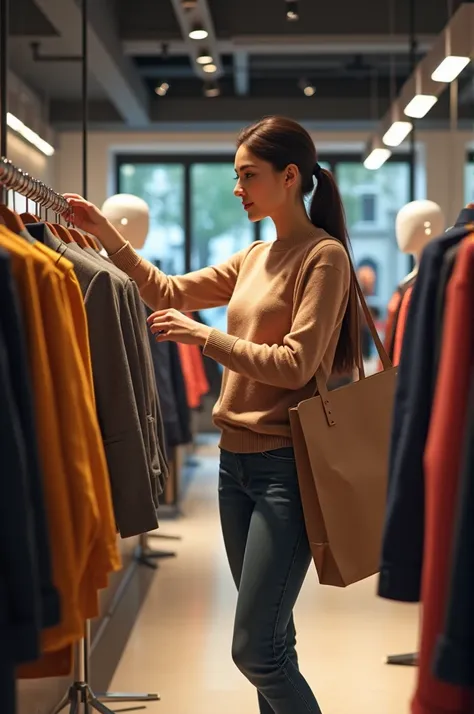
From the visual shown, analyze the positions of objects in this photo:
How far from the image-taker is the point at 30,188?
2361 mm

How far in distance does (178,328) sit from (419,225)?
8.98 feet

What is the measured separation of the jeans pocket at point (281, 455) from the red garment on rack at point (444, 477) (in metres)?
0.99

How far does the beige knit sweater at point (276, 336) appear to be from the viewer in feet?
7.72

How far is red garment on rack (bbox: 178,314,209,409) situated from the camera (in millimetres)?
7645

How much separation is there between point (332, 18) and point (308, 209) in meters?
6.44

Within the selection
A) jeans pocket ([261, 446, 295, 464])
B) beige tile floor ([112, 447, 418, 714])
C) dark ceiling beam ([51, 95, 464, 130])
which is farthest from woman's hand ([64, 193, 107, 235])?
dark ceiling beam ([51, 95, 464, 130])

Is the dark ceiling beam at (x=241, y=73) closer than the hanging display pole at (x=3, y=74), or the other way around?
the hanging display pole at (x=3, y=74)

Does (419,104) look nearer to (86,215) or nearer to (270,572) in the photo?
(86,215)

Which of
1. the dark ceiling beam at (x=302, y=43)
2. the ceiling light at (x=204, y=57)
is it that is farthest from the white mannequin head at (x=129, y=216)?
the dark ceiling beam at (x=302, y=43)

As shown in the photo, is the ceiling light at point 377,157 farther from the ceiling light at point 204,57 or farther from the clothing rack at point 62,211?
the clothing rack at point 62,211

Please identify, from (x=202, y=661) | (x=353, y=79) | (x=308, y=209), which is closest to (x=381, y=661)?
(x=202, y=661)

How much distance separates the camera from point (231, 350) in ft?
7.72

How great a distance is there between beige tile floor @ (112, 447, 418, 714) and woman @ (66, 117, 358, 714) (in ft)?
3.77

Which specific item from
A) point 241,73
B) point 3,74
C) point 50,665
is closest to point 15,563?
point 50,665
